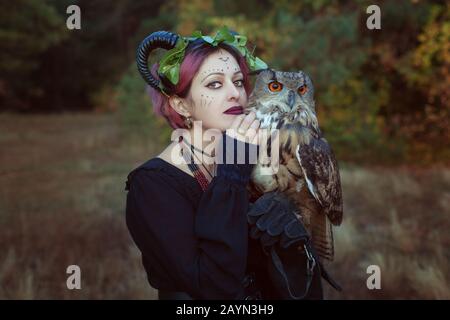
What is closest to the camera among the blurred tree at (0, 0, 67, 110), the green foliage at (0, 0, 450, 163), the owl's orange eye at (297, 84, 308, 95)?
the owl's orange eye at (297, 84, 308, 95)

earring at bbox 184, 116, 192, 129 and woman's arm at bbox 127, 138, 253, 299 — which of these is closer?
woman's arm at bbox 127, 138, 253, 299

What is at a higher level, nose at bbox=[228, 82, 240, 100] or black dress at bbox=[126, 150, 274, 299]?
nose at bbox=[228, 82, 240, 100]

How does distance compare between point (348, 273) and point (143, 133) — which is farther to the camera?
point (143, 133)

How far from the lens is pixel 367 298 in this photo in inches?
173

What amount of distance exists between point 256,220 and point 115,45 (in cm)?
2055

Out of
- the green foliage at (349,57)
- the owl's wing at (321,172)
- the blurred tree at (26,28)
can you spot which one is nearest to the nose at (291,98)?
the owl's wing at (321,172)

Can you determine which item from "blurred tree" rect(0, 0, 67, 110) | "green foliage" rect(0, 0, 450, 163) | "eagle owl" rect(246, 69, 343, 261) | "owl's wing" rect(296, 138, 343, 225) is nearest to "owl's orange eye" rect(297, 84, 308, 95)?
"eagle owl" rect(246, 69, 343, 261)

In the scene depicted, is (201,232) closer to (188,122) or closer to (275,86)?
(188,122)

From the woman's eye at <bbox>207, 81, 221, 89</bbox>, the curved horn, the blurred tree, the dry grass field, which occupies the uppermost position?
the blurred tree

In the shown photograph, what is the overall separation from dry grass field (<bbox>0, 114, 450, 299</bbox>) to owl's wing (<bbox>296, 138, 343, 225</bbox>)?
247 cm

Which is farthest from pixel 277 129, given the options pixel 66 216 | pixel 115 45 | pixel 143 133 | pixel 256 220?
pixel 115 45

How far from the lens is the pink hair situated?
1.86 metres

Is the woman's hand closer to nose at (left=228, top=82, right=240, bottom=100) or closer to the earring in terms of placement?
nose at (left=228, top=82, right=240, bottom=100)

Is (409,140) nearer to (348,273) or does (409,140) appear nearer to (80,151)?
(348,273)
